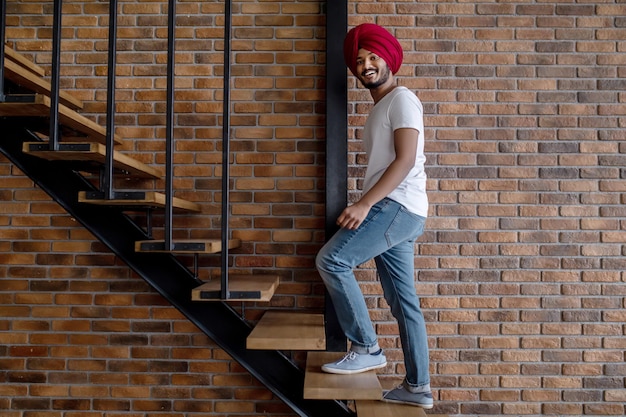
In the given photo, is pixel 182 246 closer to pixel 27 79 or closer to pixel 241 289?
pixel 241 289

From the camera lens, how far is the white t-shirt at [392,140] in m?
1.74

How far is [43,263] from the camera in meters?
2.41

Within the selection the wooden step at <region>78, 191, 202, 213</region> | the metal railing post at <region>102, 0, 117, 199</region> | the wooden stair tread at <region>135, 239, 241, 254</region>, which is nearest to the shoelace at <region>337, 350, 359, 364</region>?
the wooden stair tread at <region>135, 239, 241, 254</region>

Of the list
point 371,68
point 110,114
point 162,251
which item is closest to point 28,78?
point 110,114

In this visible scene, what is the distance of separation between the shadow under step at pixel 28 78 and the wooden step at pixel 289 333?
1.29m

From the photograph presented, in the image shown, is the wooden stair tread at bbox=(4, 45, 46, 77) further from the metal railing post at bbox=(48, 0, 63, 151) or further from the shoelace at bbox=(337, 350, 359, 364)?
the shoelace at bbox=(337, 350, 359, 364)

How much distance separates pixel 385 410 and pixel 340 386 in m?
0.20

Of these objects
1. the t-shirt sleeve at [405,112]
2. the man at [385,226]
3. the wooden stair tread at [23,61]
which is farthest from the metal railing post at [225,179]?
the wooden stair tread at [23,61]

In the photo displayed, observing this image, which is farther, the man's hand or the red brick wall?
the red brick wall

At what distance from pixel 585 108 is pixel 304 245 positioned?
152cm

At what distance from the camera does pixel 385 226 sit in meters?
1.74

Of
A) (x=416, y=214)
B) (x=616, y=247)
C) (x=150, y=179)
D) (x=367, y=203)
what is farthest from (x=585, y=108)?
(x=150, y=179)

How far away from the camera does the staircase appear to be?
171 centimetres

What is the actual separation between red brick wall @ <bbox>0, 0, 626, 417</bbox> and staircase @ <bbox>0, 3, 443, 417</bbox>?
0.31m
